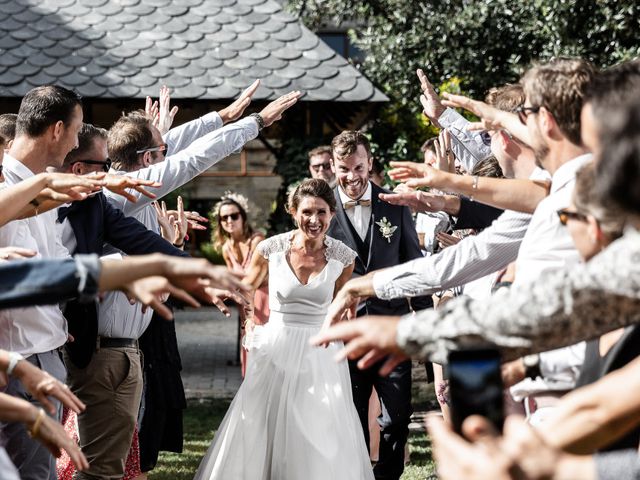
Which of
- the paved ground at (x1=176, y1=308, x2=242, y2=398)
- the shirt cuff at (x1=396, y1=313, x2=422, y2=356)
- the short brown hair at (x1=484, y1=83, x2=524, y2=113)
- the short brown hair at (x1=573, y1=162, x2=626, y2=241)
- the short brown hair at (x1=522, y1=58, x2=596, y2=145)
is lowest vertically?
the paved ground at (x1=176, y1=308, x2=242, y2=398)

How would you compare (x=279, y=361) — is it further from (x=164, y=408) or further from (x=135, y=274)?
(x=135, y=274)

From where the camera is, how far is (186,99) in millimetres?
10586

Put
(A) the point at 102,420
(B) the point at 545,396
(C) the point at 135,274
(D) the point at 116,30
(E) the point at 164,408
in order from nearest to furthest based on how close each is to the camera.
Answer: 1. (C) the point at 135,274
2. (B) the point at 545,396
3. (A) the point at 102,420
4. (E) the point at 164,408
5. (D) the point at 116,30

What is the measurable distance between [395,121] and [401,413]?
715 centimetres

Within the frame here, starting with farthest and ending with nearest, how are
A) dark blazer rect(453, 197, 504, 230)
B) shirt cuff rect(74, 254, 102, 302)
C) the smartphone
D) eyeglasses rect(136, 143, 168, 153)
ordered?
eyeglasses rect(136, 143, 168, 153) < dark blazer rect(453, 197, 504, 230) < shirt cuff rect(74, 254, 102, 302) < the smartphone

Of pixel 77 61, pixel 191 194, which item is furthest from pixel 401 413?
pixel 191 194

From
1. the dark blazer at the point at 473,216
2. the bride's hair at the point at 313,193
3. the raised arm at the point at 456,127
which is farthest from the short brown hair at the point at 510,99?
the bride's hair at the point at 313,193

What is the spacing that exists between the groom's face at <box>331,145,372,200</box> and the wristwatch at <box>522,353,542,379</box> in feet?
12.0

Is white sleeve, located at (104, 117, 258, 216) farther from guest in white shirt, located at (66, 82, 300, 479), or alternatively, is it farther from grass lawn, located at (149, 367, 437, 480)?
grass lawn, located at (149, 367, 437, 480)

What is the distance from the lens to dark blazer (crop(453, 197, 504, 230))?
4590mm

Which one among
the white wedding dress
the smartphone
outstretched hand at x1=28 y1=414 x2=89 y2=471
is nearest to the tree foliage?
the white wedding dress

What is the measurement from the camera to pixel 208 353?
13383 millimetres

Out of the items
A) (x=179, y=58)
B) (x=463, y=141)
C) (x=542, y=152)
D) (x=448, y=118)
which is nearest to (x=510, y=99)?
(x=542, y=152)

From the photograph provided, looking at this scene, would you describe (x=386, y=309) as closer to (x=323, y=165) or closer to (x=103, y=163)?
(x=323, y=165)
